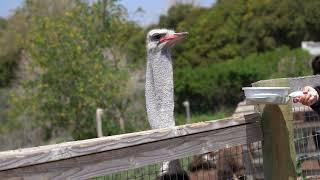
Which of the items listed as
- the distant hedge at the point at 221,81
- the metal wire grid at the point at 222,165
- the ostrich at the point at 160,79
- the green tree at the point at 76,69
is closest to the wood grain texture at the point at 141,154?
the metal wire grid at the point at 222,165

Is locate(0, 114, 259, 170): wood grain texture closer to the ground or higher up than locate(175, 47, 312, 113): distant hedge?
closer to the ground

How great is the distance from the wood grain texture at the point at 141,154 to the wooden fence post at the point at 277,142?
6cm

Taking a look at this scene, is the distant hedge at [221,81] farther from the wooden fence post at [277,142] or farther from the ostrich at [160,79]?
the wooden fence post at [277,142]

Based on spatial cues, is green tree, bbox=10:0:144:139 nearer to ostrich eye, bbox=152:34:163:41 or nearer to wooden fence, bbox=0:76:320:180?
ostrich eye, bbox=152:34:163:41

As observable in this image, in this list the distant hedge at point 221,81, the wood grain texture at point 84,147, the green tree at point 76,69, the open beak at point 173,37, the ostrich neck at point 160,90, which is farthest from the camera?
the distant hedge at point 221,81

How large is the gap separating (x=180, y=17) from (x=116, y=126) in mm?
23949

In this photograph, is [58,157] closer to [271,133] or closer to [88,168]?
[88,168]

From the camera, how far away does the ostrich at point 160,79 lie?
3.78 metres

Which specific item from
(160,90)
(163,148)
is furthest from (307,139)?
(163,148)

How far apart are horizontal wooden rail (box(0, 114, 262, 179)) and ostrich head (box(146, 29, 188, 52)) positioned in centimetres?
68

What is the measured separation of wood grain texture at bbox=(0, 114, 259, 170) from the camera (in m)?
2.29

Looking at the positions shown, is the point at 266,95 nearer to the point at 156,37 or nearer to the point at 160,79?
the point at 160,79

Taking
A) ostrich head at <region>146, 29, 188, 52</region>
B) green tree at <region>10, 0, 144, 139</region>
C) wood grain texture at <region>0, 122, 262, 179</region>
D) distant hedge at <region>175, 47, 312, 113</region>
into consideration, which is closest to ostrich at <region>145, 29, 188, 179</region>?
ostrich head at <region>146, 29, 188, 52</region>

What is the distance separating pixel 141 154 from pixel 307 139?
75.7 inches
